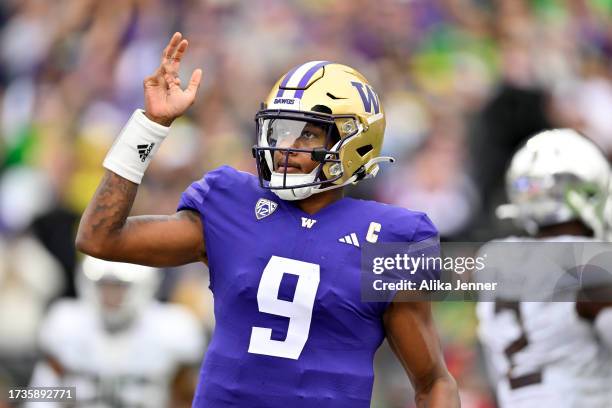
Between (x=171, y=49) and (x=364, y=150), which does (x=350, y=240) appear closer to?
(x=364, y=150)

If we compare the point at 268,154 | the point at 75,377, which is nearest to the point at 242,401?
the point at 268,154

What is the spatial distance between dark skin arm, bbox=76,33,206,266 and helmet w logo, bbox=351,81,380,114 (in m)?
0.54

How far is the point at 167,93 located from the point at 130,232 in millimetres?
423

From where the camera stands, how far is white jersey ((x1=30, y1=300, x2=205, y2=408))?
22.9 ft

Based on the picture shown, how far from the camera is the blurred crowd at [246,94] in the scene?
26.2ft

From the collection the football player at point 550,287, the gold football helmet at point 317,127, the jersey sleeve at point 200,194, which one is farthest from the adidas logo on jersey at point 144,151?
the football player at point 550,287

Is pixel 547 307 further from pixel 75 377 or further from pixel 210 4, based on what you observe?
pixel 210 4

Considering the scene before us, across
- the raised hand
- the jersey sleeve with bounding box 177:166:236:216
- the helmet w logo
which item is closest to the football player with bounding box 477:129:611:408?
the helmet w logo

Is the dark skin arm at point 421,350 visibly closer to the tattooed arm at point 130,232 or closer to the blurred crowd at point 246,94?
the tattooed arm at point 130,232

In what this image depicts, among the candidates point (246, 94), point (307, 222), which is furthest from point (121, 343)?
point (307, 222)

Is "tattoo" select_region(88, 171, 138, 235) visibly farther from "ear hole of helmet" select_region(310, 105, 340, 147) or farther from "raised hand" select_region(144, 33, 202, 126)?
"ear hole of helmet" select_region(310, 105, 340, 147)

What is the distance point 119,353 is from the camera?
7227mm

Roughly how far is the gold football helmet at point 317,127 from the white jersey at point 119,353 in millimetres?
3319

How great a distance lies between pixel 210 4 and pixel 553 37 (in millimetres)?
2514
